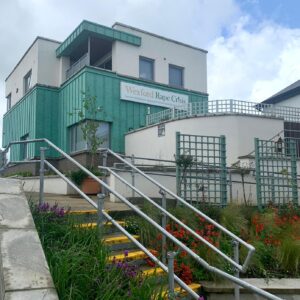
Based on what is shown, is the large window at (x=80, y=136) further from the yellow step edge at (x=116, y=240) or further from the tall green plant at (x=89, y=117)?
the yellow step edge at (x=116, y=240)

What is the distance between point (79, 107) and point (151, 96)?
366 centimetres

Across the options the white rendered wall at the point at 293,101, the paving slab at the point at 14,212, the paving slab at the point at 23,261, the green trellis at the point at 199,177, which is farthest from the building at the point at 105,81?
the paving slab at the point at 23,261

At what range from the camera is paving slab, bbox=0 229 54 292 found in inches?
121

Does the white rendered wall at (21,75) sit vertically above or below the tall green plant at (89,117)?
above

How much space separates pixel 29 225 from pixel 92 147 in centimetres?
1030

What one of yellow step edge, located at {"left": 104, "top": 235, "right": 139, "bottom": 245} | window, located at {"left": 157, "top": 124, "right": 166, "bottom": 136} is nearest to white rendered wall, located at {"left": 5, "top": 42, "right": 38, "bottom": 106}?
window, located at {"left": 157, "top": 124, "right": 166, "bottom": 136}

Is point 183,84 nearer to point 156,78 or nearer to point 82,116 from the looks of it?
point 156,78

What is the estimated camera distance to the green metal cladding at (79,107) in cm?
1769

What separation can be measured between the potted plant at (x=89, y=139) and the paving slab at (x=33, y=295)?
793 cm

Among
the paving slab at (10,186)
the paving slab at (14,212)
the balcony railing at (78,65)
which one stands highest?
the balcony railing at (78,65)

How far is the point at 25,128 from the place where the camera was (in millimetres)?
20734

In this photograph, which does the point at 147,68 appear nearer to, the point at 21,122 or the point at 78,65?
the point at 78,65

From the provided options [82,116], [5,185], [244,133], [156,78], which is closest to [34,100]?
[82,116]

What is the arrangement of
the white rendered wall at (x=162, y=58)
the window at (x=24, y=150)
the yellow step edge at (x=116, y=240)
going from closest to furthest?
the yellow step edge at (x=116, y=240) → the white rendered wall at (x=162, y=58) → the window at (x=24, y=150)
